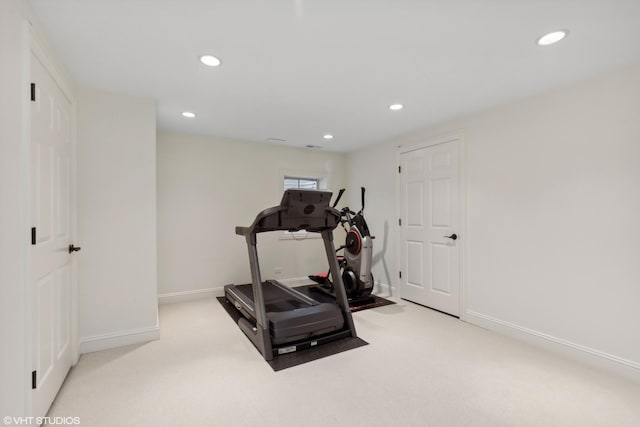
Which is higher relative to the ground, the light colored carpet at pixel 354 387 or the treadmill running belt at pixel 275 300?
the treadmill running belt at pixel 275 300

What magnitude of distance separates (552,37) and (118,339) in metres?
4.19

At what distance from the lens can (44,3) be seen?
153cm

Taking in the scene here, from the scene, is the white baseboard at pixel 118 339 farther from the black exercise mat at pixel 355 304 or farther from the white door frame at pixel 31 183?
Result: the black exercise mat at pixel 355 304

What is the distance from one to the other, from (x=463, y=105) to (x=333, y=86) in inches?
58.1

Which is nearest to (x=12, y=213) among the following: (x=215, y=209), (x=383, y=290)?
(x=215, y=209)

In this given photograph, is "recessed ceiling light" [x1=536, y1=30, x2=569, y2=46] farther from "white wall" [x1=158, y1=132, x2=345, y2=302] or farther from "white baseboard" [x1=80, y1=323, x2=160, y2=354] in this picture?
"white baseboard" [x1=80, y1=323, x2=160, y2=354]

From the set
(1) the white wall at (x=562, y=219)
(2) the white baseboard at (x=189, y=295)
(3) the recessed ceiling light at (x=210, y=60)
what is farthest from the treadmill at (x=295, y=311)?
(1) the white wall at (x=562, y=219)

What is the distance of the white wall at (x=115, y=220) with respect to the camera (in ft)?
8.27

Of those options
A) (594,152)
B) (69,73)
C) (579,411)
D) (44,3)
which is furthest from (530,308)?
(69,73)

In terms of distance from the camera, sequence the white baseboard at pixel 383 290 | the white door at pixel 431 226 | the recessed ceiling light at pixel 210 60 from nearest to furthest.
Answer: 1. the recessed ceiling light at pixel 210 60
2. the white door at pixel 431 226
3. the white baseboard at pixel 383 290

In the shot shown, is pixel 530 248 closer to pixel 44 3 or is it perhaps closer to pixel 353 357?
pixel 353 357

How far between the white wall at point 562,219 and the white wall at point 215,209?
2.83 metres

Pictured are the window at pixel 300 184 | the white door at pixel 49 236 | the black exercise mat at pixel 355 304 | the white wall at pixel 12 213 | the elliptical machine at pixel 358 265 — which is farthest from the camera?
the window at pixel 300 184

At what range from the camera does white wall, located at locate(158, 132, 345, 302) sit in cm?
399
